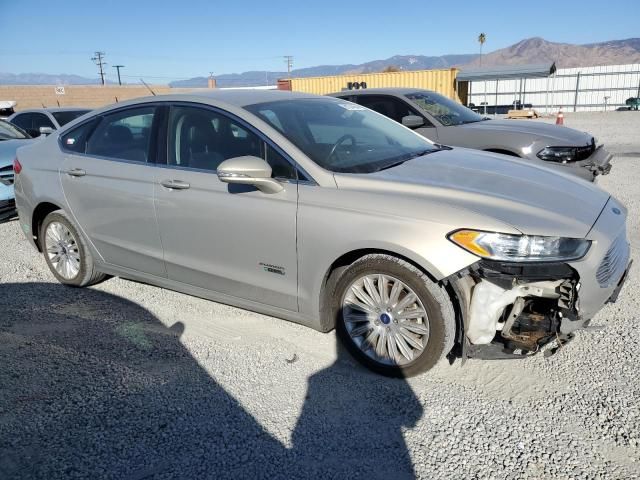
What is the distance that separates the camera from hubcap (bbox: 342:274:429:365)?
9.83 feet

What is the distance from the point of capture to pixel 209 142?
3719 millimetres

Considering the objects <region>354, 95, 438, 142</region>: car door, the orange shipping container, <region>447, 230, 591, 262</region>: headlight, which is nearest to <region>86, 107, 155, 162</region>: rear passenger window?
<region>447, 230, 591, 262</region>: headlight

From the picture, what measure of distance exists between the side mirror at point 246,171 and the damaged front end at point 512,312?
1.30m

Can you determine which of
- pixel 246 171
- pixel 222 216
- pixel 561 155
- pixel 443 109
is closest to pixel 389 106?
pixel 443 109

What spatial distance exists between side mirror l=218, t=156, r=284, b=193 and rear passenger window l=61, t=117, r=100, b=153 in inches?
76.0

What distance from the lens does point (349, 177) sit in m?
3.17

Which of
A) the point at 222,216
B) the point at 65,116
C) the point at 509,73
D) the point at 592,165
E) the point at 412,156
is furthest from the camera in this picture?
the point at 509,73

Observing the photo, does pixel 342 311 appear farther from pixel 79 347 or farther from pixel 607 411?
pixel 79 347

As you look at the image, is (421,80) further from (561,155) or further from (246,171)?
(246,171)

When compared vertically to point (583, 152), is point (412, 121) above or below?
above

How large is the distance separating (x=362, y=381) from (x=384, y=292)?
0.57m

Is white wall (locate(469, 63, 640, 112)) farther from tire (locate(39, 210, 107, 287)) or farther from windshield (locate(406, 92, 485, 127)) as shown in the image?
tire (locate(39, 210, 107, 287))

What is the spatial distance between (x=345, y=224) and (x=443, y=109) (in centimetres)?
526

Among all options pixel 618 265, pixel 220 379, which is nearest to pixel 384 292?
pixel 220 379
